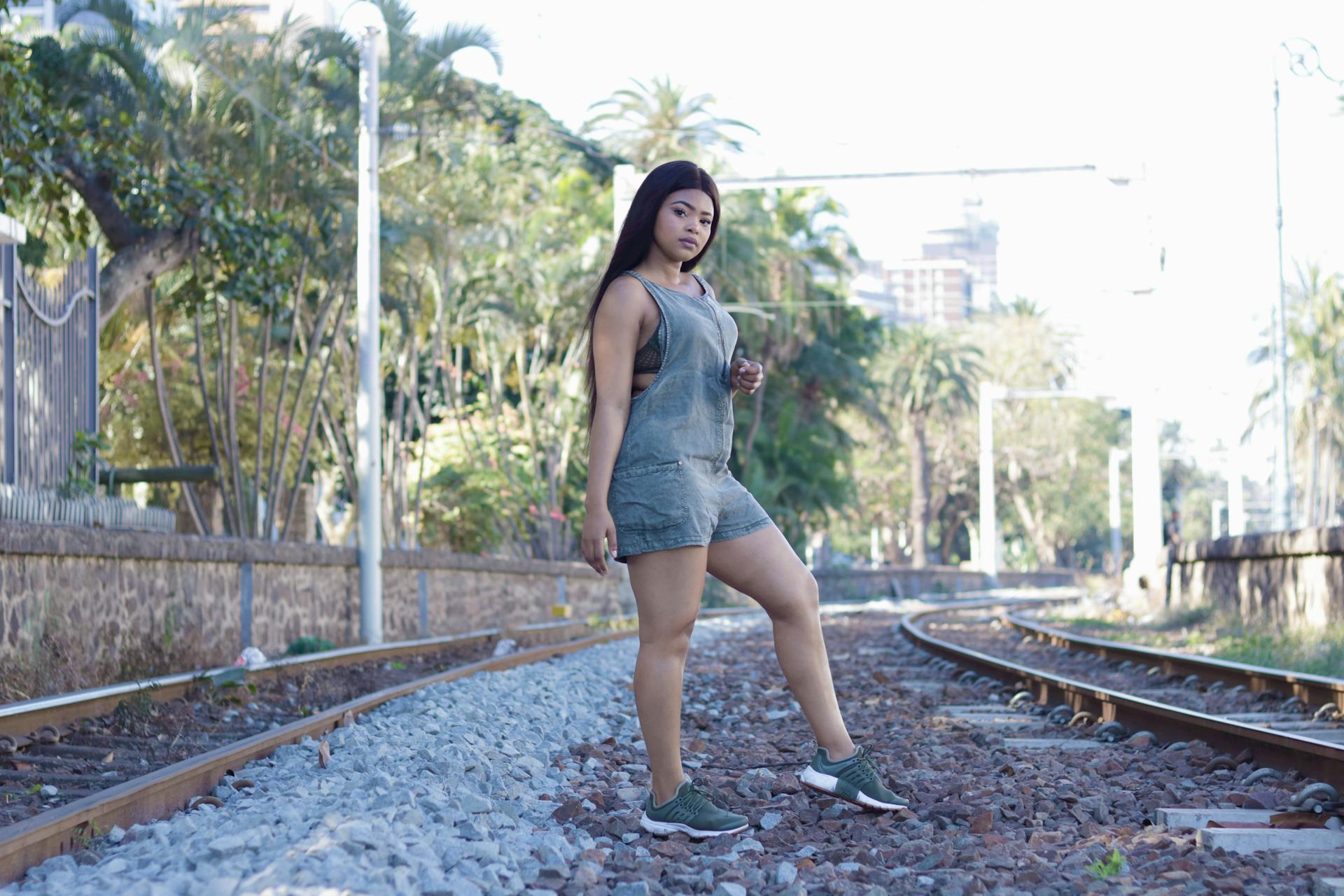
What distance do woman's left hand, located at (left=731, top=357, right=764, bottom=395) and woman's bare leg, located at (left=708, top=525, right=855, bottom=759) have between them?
0.43 m

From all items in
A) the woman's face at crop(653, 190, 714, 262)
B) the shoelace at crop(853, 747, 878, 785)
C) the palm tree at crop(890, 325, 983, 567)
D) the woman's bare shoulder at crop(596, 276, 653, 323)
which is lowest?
the shoelace at crop(853, 747, 878, 785)

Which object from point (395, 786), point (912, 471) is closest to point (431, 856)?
point (395, 786)

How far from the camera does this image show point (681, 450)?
153 inches

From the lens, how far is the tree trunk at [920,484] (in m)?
54.7

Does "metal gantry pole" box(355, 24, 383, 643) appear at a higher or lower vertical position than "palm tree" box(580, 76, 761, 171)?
lower

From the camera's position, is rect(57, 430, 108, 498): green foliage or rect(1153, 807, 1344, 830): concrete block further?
rect(57, 430, 108, 498): green foliage

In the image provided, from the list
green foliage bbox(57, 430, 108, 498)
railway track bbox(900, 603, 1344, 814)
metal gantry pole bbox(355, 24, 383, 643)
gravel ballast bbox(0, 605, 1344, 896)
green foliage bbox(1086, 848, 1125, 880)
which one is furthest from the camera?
metal gantry pole bbox(355, 24, 383, 643)

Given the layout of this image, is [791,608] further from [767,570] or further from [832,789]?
[832,789]

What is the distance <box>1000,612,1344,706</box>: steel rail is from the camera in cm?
734

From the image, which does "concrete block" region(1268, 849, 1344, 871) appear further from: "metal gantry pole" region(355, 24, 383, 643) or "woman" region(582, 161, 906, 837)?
"metal gantry pole" region(355, 24, 383, 643)

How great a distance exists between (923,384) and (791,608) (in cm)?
5056

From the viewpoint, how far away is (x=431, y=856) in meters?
3.51

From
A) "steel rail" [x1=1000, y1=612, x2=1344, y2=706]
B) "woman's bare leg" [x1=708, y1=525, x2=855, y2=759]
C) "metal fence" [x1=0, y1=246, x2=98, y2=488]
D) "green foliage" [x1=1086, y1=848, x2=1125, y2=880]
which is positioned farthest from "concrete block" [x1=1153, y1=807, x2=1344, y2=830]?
"metal fence" [x1=0, y1=246, x2=98, y2=488]

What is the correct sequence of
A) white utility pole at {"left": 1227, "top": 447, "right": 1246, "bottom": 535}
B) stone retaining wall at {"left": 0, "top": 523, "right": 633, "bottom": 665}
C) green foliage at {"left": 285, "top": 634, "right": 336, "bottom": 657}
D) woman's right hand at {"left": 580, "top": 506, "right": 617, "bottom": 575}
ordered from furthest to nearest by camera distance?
white utility pole at {"left": 1227, "top": 447, "right": 1246, "bottom": 535}
green foliage at {"left": 285, "top": 634, "right": 336, "bottom": 657}
stone retaining wall at {"left": 0, "top": 523, "right": 633, "bottom": 665}
woman's right hand at {"left": 580, "top": 506, "right": 617, "bottom": 575}
